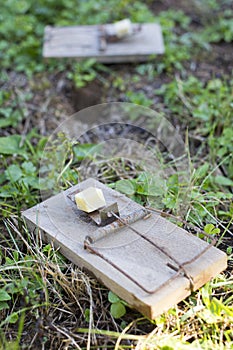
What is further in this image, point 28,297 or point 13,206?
point 13,206

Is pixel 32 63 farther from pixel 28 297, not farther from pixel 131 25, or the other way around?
pixel 28 297

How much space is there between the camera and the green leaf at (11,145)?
8.84 ft

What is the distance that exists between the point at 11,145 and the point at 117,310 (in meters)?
1.16

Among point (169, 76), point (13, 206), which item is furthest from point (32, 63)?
point (13, 206)

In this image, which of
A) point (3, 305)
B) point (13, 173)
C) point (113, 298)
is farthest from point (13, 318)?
point (13, 173)

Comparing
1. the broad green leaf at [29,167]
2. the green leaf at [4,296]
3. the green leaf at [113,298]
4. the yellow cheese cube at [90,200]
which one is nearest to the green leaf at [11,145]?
the broad green leaf at [29,167]

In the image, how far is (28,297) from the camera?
6.00 ft

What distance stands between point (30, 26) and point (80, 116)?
1.21 m

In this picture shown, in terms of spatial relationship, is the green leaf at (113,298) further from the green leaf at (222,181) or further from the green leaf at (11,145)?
the green leaf at (11,145)

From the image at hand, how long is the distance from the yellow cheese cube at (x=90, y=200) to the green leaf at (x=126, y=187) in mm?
219

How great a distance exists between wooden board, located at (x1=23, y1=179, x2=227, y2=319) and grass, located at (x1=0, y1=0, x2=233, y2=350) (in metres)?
0.07

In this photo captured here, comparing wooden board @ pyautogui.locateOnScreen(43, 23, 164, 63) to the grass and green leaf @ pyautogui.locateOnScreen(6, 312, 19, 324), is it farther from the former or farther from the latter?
green leaf @ pyautogui.locateOnScreen(6, 312, 19, 324)

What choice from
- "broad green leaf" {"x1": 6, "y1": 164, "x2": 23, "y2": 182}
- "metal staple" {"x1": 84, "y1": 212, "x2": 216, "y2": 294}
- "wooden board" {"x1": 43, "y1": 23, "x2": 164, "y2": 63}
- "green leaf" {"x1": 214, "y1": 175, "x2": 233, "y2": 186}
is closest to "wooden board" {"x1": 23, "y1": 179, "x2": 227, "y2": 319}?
"metal staple" {"x1": 84, "y1": 212, "x2": 216, "y2": 294}

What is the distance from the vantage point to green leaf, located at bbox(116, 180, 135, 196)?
2234mm
